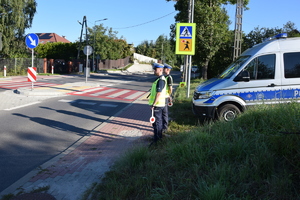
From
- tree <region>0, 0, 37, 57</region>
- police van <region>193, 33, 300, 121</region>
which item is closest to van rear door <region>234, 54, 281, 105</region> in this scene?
police van <region>193, 33, 300, 121</region>

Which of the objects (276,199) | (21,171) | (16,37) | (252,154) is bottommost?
(21,171)

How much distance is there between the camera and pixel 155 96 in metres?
6.22

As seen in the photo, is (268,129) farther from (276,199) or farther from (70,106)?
(70,106)

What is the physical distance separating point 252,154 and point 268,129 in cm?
83

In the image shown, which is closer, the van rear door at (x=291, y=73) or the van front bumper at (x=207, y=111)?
the van rear door at (x=291, y=73)

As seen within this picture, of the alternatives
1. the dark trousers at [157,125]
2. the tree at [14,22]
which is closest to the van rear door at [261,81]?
the dark trousers at [157,125]

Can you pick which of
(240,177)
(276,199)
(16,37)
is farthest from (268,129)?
(16,37)

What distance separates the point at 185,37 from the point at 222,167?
9901 millimetres

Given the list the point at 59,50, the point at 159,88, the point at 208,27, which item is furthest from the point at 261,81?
the point at 59,50

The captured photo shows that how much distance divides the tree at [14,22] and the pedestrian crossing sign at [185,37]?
27805 mm

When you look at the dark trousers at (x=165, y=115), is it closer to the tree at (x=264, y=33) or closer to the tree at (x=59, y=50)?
the tree at (x=264, y=33)

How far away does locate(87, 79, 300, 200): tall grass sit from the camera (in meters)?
3.30

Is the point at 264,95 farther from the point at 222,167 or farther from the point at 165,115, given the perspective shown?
the point at 222,167

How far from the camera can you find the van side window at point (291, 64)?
7.50m
